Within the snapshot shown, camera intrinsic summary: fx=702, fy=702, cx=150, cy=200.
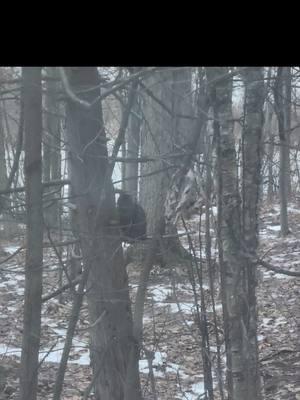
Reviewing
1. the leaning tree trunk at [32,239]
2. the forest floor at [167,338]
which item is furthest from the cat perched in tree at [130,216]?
the leaning tree trunk at [32,239]

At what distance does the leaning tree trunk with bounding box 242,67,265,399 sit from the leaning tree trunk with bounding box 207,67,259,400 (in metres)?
0.03

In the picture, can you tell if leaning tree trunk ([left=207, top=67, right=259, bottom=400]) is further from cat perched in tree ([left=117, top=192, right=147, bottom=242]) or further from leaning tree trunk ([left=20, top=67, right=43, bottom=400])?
leaning tree trunk ([left=20, top=67, right=43, bottom=400])

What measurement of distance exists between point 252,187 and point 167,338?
1564 millimetres

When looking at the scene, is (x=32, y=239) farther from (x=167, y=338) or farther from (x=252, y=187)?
(x=167, y=338)

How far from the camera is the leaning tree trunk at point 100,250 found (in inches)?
169

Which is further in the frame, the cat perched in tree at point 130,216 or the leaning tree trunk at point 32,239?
the cat perched in tree at point 130,216

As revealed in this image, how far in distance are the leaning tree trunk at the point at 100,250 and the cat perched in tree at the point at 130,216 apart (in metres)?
0.17

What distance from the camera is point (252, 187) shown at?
4.14 m

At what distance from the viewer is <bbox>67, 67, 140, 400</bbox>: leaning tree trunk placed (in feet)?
14.0

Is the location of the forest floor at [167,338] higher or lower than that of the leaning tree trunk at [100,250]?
lower

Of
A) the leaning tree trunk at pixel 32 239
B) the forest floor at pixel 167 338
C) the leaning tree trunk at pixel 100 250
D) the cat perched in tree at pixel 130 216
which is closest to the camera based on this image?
the leaning tree trunk at pixel 32 239

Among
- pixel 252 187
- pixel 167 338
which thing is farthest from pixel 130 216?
pixel 252 187

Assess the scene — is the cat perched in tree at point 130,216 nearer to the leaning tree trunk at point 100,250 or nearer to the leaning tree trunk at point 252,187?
the leaning tree trunk at point 100,250

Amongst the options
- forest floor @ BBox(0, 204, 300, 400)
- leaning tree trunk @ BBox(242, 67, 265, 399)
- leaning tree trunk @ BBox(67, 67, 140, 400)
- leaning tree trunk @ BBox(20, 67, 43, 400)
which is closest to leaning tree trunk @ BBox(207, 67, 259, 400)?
leaning tree trunk @ BBox(242, 67, 265, 399)
